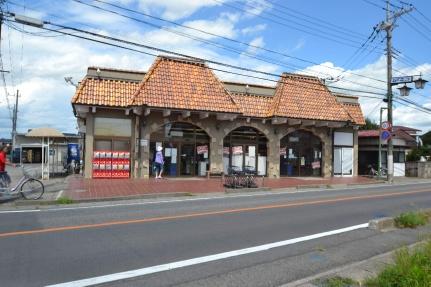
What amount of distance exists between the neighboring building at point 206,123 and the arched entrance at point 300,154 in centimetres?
7

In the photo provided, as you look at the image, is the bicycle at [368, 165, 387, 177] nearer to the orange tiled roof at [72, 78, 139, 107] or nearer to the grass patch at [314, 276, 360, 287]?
the orange tiled roof at [72, 78, 139, 107]

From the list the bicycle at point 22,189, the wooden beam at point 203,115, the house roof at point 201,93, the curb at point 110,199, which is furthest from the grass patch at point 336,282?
the wooden beam at point 203,115

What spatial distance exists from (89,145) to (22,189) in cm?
A: 831

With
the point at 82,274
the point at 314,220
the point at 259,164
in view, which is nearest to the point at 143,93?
the point at 259,164

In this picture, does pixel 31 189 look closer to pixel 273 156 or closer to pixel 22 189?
pixel 22 189

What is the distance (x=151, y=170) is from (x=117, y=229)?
15.3 metres

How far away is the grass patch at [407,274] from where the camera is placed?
16.6ft

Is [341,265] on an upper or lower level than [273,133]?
lower

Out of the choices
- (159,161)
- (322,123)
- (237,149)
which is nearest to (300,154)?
(322,123)

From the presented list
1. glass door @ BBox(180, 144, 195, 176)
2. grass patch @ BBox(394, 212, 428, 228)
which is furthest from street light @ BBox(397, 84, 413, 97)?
grass patch @ BBox(394, 212, 428, 228)

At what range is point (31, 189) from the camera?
15.4 m

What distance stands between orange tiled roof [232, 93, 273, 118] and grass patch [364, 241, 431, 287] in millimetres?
21306

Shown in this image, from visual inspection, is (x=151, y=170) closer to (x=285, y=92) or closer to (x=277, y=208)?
(x=285, y=92)

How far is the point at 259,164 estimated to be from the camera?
2856 cm
